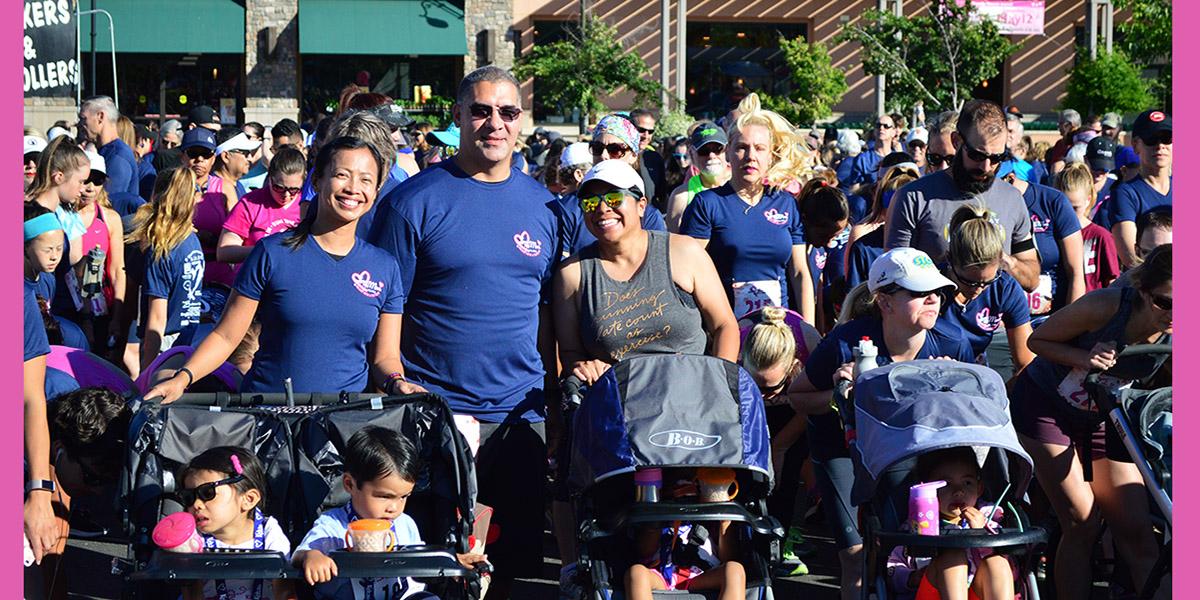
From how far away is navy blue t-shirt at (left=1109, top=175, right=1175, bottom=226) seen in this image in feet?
25.3

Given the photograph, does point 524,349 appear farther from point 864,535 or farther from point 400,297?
point 864,535

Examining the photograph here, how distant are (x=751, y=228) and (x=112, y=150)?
580 centimetres

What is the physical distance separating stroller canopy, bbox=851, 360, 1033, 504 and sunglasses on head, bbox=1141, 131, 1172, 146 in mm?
3646

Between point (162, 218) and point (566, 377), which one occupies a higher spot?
point (162, 218)

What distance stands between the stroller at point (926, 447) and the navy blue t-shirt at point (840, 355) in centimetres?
40

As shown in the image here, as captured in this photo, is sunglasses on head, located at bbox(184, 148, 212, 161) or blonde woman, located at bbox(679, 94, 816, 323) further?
sunglasses on head, located at bbox(184, 148, 212, 161)

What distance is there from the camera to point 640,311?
17.1ft

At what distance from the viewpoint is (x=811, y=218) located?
8.17 metres

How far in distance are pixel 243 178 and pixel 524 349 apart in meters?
6.10

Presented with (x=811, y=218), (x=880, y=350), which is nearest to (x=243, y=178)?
(x=811, y=218)

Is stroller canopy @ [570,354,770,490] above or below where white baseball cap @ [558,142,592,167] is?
below

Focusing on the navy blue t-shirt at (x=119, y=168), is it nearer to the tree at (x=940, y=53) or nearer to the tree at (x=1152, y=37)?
the tree at (x=940, y=53)

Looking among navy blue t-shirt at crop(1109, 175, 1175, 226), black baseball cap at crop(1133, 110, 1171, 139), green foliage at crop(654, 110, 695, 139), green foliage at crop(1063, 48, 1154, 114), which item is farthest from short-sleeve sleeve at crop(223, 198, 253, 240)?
green foliage at crop(1063, 48, 1154, 114)

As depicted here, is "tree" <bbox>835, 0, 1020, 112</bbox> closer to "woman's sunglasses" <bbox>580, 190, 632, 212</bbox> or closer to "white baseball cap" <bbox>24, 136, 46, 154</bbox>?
"white baseball cap" <bbox>24, 136, 46, 154</bbox>
